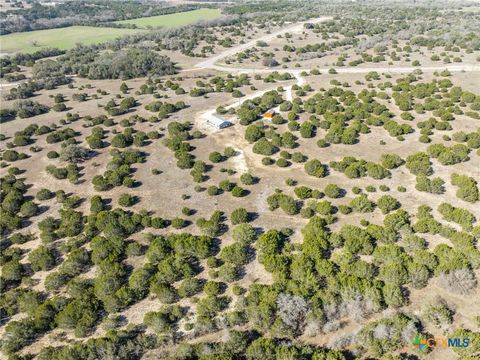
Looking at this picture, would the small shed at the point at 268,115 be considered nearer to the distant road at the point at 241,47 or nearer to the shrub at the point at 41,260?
the distant road at the point at 241,47

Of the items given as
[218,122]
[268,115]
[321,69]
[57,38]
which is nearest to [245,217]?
[218,122]

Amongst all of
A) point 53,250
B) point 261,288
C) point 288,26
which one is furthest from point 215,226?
point 288,26

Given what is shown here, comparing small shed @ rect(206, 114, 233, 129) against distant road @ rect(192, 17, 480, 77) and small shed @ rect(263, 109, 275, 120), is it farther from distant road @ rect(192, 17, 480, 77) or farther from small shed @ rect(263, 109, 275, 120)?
A: distant road @ rect(192, 17, 480, 77)

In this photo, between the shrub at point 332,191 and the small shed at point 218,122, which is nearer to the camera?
the shrub at point 332,191

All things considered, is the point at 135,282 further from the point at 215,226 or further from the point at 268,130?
the point at 268,130

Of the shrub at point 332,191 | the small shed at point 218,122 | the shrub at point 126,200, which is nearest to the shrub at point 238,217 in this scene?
the shrub at point 332,191

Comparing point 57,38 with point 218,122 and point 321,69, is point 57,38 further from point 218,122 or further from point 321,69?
point 218,122
